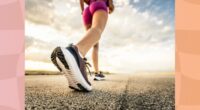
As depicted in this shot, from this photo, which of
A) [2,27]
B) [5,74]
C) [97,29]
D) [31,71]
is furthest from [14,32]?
[31,71]

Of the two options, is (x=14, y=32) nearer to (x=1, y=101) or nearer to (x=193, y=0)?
(x=1, y=101)

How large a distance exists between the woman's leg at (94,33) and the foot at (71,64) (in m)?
0.09

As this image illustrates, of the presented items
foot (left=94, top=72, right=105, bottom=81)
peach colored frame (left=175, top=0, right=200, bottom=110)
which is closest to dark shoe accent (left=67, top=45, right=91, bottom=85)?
peach colored frame (left=175, top=0, right=200, bottom=110)

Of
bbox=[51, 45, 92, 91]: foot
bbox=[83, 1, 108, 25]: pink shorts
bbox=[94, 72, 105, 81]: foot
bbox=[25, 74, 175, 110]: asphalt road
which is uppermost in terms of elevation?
bbox=[83, 1, 108, 25]: pink shorts

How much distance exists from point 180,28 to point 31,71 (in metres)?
3.16

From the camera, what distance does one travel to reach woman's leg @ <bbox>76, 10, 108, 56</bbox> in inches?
88.9

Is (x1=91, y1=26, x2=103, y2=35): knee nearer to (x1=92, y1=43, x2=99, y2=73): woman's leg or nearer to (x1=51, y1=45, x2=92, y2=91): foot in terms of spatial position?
(x1=51, y1=45, x2=92, y2=91): foot

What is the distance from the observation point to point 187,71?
1.44 meters

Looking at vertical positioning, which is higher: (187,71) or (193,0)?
(193,0)

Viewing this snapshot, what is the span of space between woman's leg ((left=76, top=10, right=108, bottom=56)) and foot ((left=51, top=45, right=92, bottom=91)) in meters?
0.09

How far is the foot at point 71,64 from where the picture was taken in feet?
6.85

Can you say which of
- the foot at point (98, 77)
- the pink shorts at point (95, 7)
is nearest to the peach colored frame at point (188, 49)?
the pink shorts at point (95, 7)

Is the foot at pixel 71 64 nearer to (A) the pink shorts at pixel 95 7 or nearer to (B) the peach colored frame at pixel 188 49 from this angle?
(A) the pink shorts at pixel 95 7

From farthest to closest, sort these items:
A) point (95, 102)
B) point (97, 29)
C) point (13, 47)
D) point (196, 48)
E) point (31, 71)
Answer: point (31, 71), point (97, 29), point (95, 102), point (13, 47), point (196, 48)
